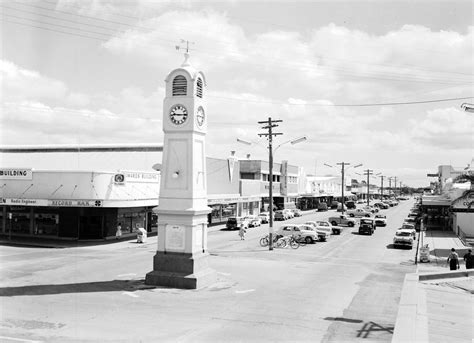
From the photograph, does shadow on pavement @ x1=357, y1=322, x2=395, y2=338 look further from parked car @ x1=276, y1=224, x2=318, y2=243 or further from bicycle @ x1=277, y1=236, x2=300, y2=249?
parked car @ x1=276, y1=224, x2=318, y2=243

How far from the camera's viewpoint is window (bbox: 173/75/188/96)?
22.0 meters

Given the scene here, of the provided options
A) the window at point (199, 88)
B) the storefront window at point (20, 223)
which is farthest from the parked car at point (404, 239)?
the storefront window at point (20, 223)

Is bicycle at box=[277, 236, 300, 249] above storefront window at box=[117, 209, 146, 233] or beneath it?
beneath

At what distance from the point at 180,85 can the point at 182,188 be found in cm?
482

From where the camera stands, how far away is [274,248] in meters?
37.0

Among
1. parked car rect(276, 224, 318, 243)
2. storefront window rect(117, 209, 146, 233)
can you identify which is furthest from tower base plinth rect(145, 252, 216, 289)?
storefront window rect(117, 209, 146, 233)

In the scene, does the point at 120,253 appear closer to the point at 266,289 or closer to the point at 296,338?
the point at 266,289

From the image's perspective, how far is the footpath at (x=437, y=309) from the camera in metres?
10.6

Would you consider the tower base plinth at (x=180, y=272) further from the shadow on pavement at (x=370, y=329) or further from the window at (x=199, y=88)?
the shadow on pavement at (x=370, y=329)

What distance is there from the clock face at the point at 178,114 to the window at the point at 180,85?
691 millimetres

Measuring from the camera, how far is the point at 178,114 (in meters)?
21.8

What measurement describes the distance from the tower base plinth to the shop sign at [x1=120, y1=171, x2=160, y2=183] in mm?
18439

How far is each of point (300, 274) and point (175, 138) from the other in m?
9.84

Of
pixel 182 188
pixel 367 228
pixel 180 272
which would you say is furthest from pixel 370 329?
pixel 367 228
